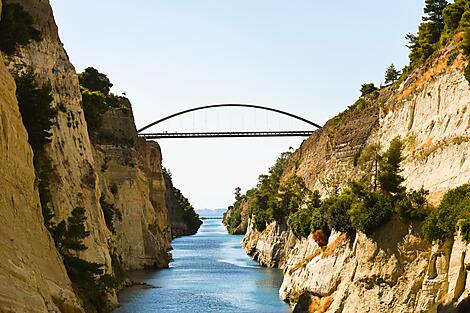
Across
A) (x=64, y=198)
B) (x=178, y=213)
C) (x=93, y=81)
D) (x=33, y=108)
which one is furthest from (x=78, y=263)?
(x=178, y=213)

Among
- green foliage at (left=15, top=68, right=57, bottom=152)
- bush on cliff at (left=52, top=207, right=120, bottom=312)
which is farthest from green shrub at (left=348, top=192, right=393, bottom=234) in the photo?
green foliage at (left=15, top=68, right=57, bottom=152)

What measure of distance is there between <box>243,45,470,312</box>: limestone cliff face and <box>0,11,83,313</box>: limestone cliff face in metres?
11.4

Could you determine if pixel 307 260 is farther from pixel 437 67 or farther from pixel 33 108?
pixel 33 108

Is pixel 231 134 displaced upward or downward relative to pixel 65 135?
upward

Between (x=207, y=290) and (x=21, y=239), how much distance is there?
27.8 meters

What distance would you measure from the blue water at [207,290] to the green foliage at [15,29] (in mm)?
13666

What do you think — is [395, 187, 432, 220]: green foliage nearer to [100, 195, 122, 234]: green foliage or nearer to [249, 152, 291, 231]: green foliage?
[100, 195, 122, 234]: green foliage

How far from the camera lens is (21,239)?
66.0ft

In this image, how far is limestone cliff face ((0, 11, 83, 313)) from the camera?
17.5m

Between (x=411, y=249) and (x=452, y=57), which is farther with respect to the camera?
(x=452, y=57)

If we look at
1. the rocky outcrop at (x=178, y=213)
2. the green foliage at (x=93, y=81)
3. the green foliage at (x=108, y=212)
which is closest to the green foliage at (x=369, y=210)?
the green foliage at (x=108, y=212)

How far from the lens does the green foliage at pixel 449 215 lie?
81.1 feet

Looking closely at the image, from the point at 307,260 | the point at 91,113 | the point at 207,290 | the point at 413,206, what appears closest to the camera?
the point at 413,206

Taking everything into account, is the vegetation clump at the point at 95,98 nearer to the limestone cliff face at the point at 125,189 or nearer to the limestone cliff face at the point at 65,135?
the limestone cliff face at the point at 125,189
